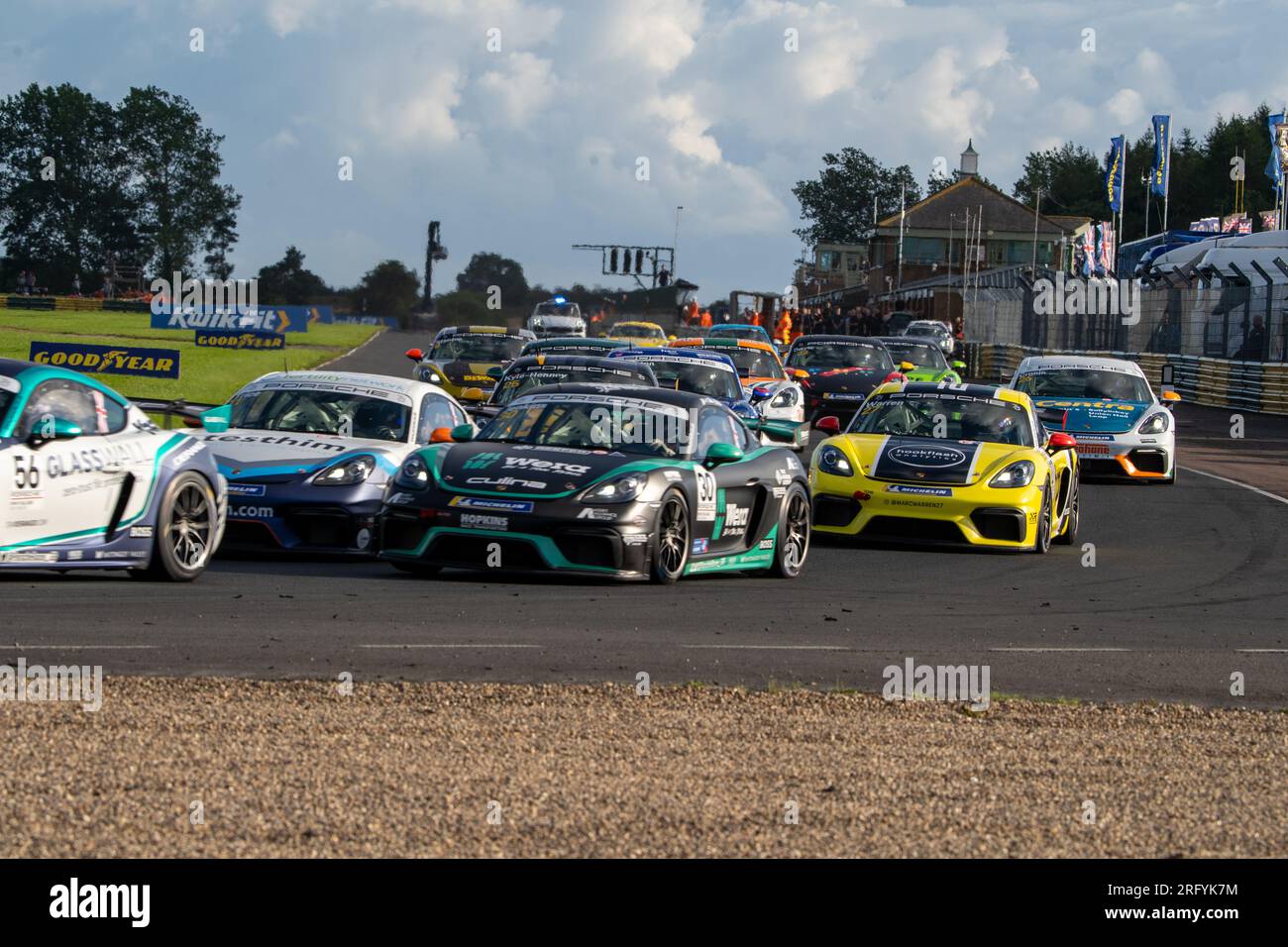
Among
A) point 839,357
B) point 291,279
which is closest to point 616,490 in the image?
point 839,357

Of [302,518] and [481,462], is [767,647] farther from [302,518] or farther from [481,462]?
[302,518]

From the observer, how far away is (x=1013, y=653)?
9.70m

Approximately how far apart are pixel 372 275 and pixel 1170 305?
75139 mm

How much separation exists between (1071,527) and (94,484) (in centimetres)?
866

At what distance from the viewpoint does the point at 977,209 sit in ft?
414

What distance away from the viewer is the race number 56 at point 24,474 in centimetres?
1005

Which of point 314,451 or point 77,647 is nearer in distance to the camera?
point 77,647

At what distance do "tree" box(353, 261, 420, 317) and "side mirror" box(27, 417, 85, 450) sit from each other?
104m

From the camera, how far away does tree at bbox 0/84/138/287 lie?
434 feet

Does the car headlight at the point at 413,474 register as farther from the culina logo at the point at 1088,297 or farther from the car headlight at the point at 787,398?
the culina logo at the point at 1088,297
